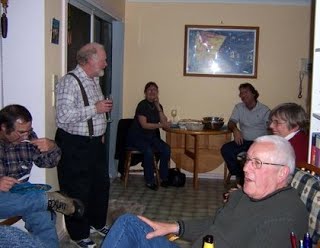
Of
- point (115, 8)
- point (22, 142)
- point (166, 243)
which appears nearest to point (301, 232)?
point (166, 243)

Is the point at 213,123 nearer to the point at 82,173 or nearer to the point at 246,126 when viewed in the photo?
the point at 246,126

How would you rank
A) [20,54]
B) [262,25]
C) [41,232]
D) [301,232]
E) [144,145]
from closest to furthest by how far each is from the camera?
[301,232] → [41,232] → [20,54] → [144,145] → [262,25]

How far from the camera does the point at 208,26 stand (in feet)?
17.1

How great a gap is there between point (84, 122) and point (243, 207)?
1.53 metres

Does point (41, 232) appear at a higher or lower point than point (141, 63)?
lower

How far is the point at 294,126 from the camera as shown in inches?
103

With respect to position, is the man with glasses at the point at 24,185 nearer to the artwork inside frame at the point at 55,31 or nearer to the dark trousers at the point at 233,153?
the artwork inside frame at the point at 55,31

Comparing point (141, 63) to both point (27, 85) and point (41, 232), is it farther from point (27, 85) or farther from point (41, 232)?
point (41, 232)

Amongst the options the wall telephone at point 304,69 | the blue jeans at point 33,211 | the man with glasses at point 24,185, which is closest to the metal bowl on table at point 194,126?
the wall telephone at point 304,69

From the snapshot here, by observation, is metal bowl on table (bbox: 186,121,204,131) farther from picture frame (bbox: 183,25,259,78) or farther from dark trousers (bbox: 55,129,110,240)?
dark trousers (bbox: 55,129,110,240)

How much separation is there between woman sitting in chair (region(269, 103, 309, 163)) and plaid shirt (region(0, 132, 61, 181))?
4.65 feet

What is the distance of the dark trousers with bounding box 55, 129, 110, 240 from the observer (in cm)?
292

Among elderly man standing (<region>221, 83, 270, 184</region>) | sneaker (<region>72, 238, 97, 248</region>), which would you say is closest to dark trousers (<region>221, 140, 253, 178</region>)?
elderly man standing (<region>221, 83, 270, 184</region>)

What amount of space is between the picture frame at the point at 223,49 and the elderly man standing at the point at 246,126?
46 centimetres
